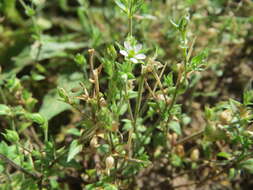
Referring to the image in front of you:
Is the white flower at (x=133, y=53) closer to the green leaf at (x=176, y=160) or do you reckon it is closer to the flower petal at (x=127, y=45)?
the flower petal at (x=127, y=45)

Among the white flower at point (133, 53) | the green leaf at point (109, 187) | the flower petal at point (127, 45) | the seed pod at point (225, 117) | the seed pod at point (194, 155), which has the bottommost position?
the seed pod at point (194, 155)

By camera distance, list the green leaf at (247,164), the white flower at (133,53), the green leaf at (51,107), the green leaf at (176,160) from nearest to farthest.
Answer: the white flower at (133,53), the green leaf at (247,164), the green leaf at (176,160), the green leaf at (51,107)

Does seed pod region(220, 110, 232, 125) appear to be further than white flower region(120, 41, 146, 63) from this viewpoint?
Yes

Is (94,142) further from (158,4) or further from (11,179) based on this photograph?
(158,4)

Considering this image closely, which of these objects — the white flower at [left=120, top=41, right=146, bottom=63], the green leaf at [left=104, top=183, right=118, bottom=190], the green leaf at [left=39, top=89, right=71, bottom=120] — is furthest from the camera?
the green leaf at [left=39, top=89, right=71, bottom=120]

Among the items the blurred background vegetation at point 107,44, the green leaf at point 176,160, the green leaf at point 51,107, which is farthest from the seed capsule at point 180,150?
the green leaf at point 51,107

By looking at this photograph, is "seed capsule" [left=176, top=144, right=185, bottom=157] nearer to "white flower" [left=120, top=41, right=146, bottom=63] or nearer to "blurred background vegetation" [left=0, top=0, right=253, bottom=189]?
"blurred background vegetation" [left=0, top=0, right=253, bottom=189]

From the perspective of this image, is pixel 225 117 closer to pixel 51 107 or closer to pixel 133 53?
pixel 133 53

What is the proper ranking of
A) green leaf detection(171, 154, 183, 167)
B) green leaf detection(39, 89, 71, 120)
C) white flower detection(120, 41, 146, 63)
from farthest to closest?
green leaf detection(39, 89, 71, 120) < green leaf detection(171, 154, 183, 167) < white flower detection(120, 41, 146, 63)

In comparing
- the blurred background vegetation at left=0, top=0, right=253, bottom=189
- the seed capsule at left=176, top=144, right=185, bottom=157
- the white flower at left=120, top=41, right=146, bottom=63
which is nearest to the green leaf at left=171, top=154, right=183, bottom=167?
the seed capsule at left=176, top=144, right=185, bottom=157

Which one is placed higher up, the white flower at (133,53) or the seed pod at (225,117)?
the white flower at (133,53)
